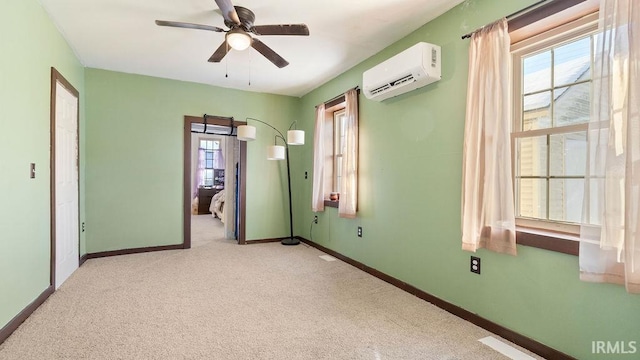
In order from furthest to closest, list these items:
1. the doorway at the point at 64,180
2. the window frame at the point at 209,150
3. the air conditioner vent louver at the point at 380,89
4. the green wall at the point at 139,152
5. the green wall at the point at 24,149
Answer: the window frame at the point at 209,150 < the green wall at the point at 139,152 < the air conditioner vent louver at the point at 380,89 < the doorway at the point at 64,180 < the green wall at the point at 24,149

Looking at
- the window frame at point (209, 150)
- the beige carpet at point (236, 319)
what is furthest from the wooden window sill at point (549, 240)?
the window frame at point (209, 150)

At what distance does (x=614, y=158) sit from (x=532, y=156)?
2.02 feet

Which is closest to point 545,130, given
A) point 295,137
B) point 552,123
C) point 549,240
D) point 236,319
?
point 552,123

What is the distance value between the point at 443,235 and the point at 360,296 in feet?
3.12

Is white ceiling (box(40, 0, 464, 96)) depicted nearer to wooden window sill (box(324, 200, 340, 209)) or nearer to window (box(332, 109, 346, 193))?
Result: window (box(332, 109, 346, 193))

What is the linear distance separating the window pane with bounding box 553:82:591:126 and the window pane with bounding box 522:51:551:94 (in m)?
0.12

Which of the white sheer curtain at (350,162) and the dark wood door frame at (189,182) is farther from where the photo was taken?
the dark wood door frame at (189,182)

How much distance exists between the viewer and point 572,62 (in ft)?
6.48

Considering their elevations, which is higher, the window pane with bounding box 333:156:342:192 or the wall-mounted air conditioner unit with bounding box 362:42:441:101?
the wall-mounted air conditioner unit with bounding box 362:42:441:101

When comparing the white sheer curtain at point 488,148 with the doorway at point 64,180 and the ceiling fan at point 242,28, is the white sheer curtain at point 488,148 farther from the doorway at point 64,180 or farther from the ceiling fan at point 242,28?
the doorway at point 64,180

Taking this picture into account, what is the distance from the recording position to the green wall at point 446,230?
5.91ft

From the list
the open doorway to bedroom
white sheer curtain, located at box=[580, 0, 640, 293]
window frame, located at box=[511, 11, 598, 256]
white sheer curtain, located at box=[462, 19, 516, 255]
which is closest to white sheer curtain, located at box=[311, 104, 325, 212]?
the open doorway to bedroom

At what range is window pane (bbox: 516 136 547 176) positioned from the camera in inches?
83.0

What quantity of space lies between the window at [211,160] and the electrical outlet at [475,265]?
8.74 meters
